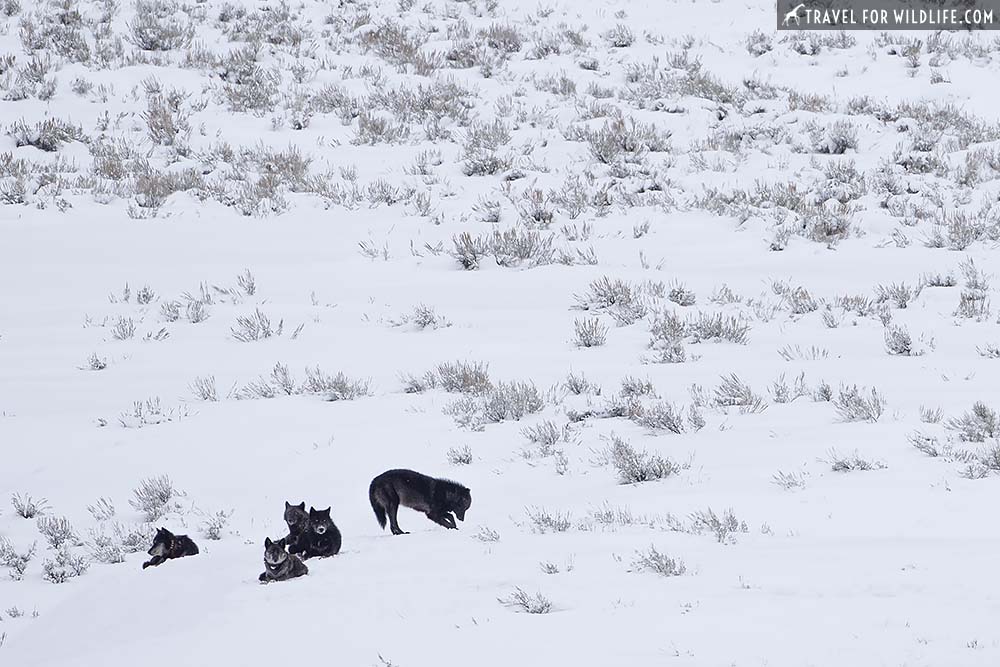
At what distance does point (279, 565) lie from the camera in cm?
479

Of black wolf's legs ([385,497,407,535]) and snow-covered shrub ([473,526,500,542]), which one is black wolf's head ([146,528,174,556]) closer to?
black wolf's legs ([385,497,407,535])

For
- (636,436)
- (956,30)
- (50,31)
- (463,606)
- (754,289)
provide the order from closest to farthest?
1. (463,606)
2. (636,436)
3. (754,289)
4. (50,31)
5. (956,30)

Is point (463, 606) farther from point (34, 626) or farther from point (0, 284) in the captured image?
point (0, 284)

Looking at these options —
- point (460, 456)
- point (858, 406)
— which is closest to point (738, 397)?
point (858, 406)

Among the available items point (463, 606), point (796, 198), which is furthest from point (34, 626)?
point (796, 198)

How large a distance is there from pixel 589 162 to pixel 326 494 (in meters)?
8.57

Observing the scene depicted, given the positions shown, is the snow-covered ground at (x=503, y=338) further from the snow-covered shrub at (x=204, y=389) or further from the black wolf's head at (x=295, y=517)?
the black wolf's head at (x=295, y=517)

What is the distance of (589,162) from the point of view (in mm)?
13859

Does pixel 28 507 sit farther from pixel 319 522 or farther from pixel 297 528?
pixel 319 522

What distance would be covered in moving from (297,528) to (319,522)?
14 cm

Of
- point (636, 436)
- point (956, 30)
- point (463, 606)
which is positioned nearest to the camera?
point (463, 606)

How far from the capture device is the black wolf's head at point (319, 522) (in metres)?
5.18

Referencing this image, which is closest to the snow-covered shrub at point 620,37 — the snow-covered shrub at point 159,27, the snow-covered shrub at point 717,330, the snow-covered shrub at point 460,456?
the snow-covered shrub at point 159,27

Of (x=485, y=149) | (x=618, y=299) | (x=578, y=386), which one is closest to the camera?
(x=578, y=386)
